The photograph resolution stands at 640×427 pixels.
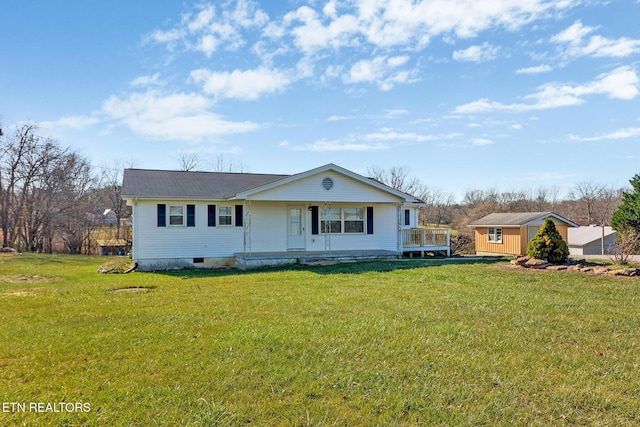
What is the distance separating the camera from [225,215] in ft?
54.3

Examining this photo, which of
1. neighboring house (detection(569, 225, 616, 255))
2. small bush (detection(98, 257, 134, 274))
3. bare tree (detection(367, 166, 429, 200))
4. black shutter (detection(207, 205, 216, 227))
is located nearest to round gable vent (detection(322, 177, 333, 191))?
black shutter (detection(207, 205, 216, 227))

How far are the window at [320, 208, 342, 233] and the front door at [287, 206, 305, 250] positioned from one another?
0.96 metres

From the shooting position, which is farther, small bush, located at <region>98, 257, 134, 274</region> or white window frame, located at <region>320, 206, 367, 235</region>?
white window frame, located at <region>320, 206, 367, 235</region>

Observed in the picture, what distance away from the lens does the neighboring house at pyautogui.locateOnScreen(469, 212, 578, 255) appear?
28.7 metres

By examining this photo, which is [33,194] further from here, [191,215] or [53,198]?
[191,215]

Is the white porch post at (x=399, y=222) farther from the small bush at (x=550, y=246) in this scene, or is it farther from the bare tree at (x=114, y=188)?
the bare tree at (x=114, y=188)

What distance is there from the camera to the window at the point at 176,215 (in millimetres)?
15758

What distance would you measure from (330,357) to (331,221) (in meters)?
13.1

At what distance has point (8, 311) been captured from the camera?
761cm

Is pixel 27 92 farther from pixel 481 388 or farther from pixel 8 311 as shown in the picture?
pixel 481 388

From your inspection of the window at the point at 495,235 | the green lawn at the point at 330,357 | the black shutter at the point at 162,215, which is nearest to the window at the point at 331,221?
the black shutter at the point at 162,215

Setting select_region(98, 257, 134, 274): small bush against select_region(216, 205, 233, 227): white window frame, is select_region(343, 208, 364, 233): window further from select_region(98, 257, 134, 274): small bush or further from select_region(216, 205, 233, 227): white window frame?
select_region(98, 257, 134, 274): small bush

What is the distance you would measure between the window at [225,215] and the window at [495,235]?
23242mm

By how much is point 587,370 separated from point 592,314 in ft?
9.67
